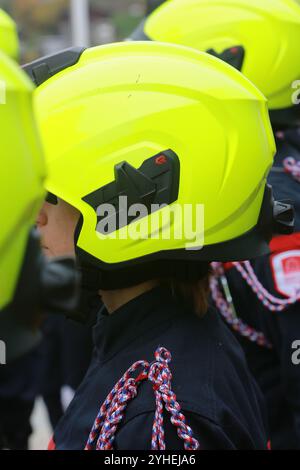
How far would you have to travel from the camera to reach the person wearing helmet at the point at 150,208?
1.60 metres

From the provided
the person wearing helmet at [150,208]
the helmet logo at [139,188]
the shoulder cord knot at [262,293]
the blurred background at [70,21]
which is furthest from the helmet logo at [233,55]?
the blurred background at [70,21]

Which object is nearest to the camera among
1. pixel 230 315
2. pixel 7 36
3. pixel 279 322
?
pixel 279 322

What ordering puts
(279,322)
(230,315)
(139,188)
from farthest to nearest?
1. (230,315)
2. (279,322)
3. (139,188)

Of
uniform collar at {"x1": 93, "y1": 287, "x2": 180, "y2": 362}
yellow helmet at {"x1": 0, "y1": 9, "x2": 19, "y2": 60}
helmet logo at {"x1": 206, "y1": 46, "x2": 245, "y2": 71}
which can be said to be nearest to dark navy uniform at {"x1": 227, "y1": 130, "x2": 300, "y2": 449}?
helmet logo at {"x1": 206, "y1": 46, "x2": 245, "y2": 71}

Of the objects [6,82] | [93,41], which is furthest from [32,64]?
[93,41]

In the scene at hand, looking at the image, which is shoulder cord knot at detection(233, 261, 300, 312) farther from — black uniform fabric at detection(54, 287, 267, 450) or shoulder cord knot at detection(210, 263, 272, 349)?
black uniform fabric at detection(54, 287, 267, 450)

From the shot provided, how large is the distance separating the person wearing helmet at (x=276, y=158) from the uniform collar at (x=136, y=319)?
26.9 inches

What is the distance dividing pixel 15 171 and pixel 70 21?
7.08 m

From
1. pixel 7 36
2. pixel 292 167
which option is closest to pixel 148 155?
pixel 292 167

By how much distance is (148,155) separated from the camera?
1608 mm

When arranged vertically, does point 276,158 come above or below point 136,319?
above

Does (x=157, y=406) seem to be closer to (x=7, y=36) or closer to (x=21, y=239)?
(x=21, y=239)

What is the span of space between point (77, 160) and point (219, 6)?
3.80 feet
